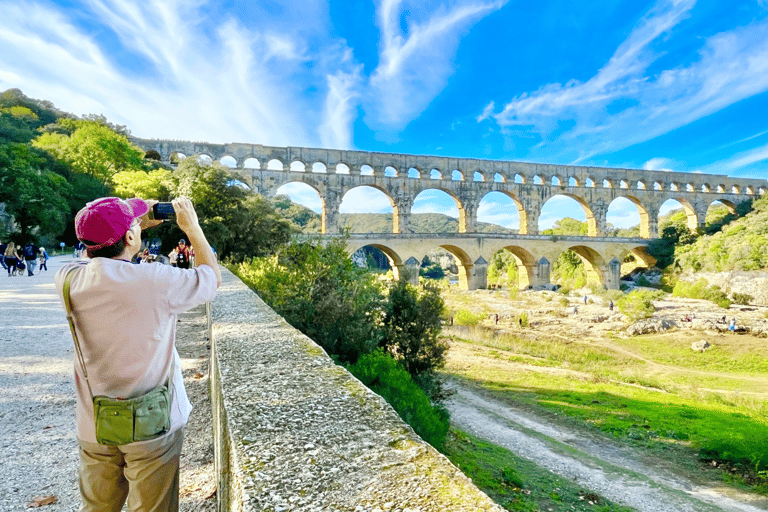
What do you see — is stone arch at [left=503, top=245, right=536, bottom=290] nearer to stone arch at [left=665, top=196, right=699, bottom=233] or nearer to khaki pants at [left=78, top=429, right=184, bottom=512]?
stone arch at [left=665, top=196, right=699, bottom=233]

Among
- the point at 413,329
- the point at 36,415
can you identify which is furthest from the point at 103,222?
the point at 413,329

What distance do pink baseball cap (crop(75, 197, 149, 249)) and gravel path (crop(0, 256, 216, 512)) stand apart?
1.37m

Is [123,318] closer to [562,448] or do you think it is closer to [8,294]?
[562,448]

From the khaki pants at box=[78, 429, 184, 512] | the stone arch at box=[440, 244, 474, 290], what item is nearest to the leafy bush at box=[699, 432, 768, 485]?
the khaki pants at box=[78, 429, 184, 512]

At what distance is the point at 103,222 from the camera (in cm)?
128

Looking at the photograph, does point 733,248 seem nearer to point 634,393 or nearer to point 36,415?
point 634,393

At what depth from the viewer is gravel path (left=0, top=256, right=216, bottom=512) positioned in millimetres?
2088

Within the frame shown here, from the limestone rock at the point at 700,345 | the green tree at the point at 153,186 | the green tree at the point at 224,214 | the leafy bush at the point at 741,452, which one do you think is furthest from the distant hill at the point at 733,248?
the green tree at the point at 153,186

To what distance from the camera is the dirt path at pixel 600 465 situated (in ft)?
17.1

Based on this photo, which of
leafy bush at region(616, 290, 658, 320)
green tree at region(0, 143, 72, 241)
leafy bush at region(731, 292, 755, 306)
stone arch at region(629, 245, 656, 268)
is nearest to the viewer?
green tree at region(0, 143, 72, 241)

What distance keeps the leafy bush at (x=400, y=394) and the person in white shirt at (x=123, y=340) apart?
2811 mm

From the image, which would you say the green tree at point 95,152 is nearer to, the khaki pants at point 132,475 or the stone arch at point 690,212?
the khaki pants at point 132,475

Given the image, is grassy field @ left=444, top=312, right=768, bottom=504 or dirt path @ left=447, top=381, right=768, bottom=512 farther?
grassy field @ left=444, top=312, right=768, bottom=504

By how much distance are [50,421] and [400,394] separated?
2.86 metres
